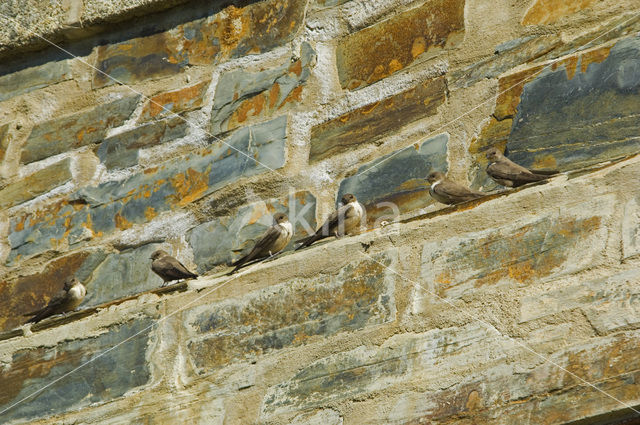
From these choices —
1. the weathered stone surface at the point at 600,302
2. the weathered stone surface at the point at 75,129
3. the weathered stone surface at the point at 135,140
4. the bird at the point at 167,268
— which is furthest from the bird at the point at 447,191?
the weathered stone surface at the point at 75,129

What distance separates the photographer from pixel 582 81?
12.1ft

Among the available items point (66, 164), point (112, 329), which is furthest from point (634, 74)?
point (66, 164)

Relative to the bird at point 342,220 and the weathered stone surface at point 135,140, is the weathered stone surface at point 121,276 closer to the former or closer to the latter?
the weathered stone surface at point 135,140

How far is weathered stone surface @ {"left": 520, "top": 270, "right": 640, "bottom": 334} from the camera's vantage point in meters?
2.96

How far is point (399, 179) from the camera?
4008mm

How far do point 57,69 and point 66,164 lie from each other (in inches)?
25.3

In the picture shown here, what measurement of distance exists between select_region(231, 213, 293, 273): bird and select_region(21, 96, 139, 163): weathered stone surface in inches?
45.0

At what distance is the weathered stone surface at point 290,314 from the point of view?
11.4 ft

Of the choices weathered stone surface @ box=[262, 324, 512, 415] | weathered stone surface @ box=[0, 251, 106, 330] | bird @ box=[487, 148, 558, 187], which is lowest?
weathered stone surface @ box=[262, 324, 512, 415]

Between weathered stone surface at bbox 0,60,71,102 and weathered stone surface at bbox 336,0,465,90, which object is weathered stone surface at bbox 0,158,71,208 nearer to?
weathered stone surface at bbox 0,60,71,102

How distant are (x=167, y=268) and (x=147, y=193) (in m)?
0.49

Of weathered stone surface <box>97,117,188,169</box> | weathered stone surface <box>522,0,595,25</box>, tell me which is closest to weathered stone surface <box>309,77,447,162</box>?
weathered stone surface <box>522,0,595,25</box>

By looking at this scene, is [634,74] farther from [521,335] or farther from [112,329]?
[112,329]

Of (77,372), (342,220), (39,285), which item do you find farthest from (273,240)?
(39,285)
